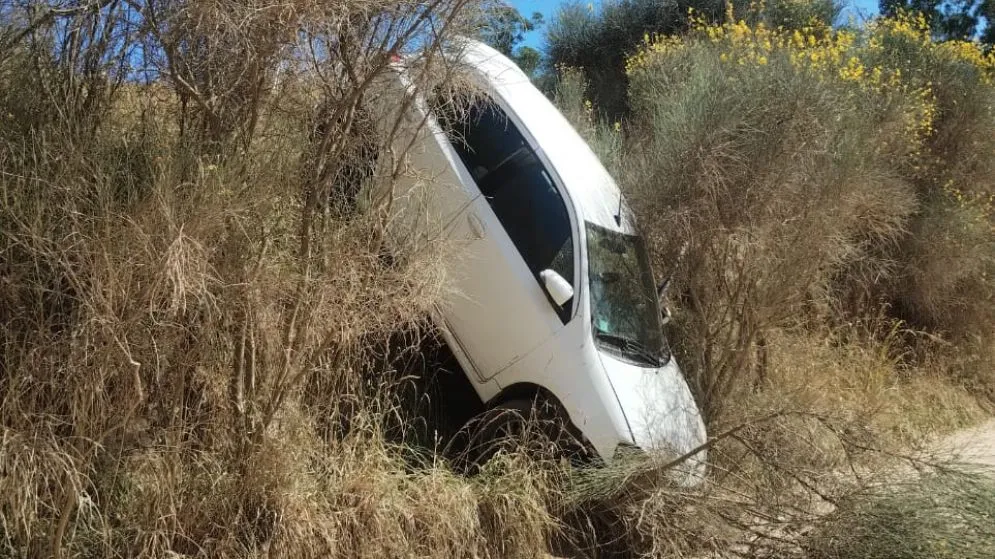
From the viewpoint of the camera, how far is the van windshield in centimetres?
584

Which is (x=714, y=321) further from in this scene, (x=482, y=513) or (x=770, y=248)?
(x=482, y=513)

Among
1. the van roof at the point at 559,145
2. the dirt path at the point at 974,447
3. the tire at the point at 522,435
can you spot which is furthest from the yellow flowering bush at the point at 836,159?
the tire at the point at 522,435

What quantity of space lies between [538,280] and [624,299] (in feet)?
2.40

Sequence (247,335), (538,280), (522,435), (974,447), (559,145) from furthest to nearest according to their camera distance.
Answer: (974,447) < (559,145) < (538,280) < (522,435) < (247,335)

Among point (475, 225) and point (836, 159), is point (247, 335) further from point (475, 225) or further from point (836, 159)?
point (836, 159)

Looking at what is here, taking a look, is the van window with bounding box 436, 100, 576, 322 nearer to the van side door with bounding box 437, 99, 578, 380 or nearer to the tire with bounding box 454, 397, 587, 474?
the van side door with bounding box 437, 99, 578, 380

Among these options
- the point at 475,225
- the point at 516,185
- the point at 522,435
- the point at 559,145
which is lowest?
the point at 522,435

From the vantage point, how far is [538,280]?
579 cm

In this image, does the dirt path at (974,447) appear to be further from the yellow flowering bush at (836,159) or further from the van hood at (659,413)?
the yellow flowering bush at (836,159)

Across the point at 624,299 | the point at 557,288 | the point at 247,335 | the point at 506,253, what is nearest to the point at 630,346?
the point at 624,299

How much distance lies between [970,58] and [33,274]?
12.8 meters

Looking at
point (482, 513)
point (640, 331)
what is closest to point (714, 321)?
point (640, 331)

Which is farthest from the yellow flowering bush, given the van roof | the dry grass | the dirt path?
the dry grass

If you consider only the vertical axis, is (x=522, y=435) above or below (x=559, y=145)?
below
